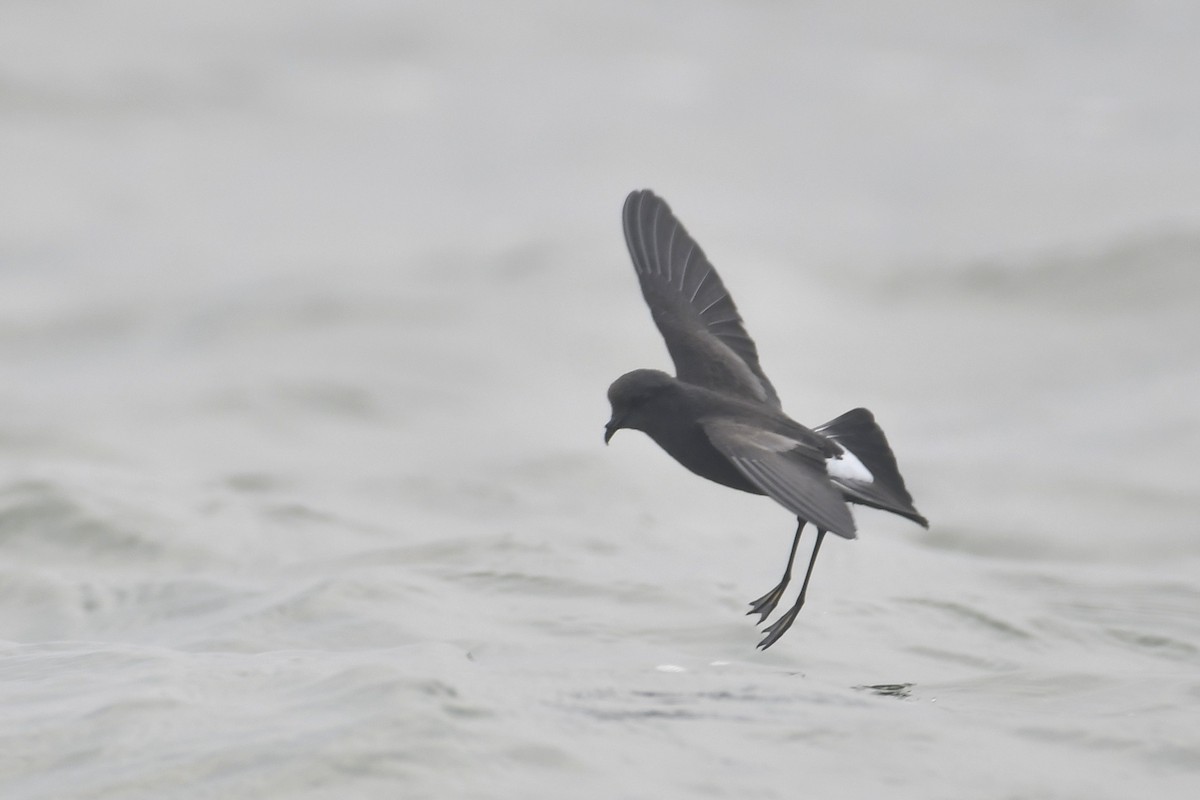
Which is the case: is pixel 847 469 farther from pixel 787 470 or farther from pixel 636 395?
pixel 636 395

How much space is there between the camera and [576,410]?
13062 millimetres

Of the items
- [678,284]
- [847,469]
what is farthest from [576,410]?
[847,469]

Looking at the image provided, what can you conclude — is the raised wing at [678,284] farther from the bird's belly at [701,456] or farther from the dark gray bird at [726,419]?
the bird's belly at [701,456]

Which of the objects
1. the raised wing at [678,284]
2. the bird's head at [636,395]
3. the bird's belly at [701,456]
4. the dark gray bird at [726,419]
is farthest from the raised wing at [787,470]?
the raised wing at [678,284]

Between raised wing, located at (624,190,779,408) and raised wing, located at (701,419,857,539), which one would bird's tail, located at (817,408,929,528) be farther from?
raised wing, located at (624,190,779,408)

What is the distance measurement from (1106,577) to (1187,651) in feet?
6.10

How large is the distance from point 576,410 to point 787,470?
293 inches

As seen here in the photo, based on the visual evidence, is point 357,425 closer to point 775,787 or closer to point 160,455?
point 160,455

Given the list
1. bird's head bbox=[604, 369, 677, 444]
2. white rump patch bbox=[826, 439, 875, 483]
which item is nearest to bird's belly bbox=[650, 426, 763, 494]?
bird's head bbox=[604, 369, 677, 444]

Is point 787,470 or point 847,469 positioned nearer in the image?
point 787,470

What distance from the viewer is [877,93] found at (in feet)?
72.7

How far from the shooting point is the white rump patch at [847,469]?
598 cm

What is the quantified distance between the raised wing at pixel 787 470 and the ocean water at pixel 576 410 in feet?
2.21

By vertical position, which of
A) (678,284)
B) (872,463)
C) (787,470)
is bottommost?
(787,470)
